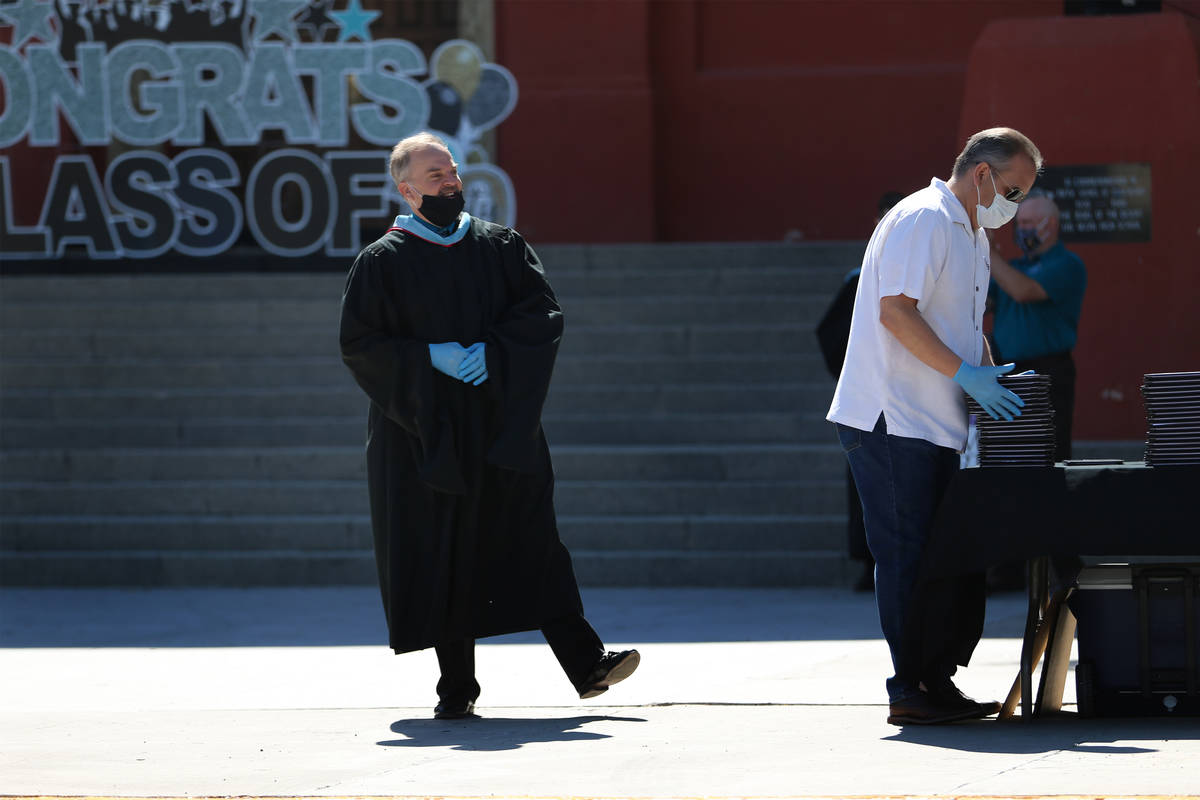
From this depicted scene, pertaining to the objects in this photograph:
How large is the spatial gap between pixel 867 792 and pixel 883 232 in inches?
73.9

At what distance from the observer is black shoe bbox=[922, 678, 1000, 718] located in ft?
19.2

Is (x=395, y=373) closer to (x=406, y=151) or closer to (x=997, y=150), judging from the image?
(x=406, y=151)

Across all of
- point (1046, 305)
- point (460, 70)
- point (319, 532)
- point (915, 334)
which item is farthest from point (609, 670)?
point (460, 70)

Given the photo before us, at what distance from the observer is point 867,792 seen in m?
4.85

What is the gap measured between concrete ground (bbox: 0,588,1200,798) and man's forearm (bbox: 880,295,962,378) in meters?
1.13

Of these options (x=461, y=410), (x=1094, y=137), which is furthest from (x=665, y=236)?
(x=461, y=410)

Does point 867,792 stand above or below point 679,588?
above

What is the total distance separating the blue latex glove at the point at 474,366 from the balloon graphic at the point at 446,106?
28.7 ft

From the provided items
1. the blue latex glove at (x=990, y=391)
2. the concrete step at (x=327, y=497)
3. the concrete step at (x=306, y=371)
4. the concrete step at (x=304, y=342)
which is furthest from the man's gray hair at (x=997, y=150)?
the concrete step at (x=304, y=342)

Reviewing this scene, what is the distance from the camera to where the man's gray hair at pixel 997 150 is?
5.85 metres

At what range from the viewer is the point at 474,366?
20.4 feet

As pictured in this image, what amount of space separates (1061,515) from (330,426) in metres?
6.60

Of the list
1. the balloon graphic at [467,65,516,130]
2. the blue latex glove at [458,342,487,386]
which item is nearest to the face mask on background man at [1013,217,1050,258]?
the blue latex glove at [458,342,487,386]

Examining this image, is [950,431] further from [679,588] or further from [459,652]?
[679,588]
